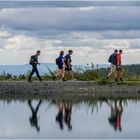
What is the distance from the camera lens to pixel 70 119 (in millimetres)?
24438

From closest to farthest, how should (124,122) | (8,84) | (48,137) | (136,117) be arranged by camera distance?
(48,137) < (124,122) < (136,117) < (8,84)

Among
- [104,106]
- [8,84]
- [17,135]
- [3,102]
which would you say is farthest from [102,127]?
[8,84]

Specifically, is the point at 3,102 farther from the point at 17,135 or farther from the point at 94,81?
the point at 17,135

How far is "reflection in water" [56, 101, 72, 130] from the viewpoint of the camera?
76.0ft

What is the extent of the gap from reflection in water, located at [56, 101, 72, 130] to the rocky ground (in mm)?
5932

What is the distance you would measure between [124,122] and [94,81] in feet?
56.8

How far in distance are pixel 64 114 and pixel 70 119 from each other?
1.94 meters

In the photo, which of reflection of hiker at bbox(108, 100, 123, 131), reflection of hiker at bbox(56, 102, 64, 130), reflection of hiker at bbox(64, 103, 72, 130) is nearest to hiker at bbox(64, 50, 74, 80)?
reflection of hiker at bbox(108, 100, 123, 131)

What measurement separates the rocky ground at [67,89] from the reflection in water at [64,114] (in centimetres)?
593

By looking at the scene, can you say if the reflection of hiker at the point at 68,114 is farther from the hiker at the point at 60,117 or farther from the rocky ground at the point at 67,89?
the rocky ground at the point at 67,89

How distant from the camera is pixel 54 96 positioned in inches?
1431

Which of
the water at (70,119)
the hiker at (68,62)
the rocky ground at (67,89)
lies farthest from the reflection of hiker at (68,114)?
the hiker at (68,62)

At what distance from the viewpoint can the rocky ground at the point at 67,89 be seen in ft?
124

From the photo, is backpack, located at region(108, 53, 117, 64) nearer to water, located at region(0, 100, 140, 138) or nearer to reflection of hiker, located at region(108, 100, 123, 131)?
water, located at region(0, 100, 140, 138)
